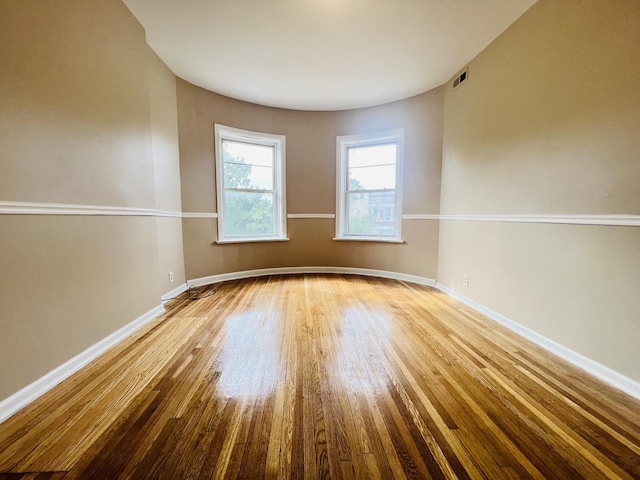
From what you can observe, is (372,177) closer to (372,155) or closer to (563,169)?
(372,155)

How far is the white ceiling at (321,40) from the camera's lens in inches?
80.7

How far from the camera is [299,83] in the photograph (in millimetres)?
3211

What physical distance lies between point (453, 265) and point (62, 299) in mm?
3504

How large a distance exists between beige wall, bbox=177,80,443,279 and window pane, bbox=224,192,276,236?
22 cm

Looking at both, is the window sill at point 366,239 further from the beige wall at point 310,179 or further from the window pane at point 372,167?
the window pane at point 372,167

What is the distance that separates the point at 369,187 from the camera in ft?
13.6

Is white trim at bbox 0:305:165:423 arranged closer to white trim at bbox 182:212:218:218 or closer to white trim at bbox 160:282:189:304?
white trim at bbox 160:282:189:304

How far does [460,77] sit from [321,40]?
163 centimetres

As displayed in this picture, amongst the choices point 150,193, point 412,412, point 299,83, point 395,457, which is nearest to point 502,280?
point 412,412

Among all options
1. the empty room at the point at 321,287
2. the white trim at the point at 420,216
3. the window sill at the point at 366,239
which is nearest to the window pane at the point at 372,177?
the white trim at the point at 420,216

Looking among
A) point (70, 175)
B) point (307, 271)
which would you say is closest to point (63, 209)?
point (70, 175)

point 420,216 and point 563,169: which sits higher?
point 563,169

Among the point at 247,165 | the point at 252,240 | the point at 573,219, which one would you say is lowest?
the point at 252,240

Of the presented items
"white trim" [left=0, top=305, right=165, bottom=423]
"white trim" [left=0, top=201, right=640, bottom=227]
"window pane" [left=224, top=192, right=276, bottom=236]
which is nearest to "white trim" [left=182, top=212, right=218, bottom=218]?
"window pane" [left=224, top=192, right=276, bottom=236]
